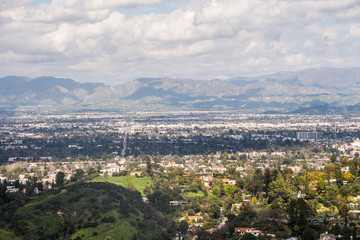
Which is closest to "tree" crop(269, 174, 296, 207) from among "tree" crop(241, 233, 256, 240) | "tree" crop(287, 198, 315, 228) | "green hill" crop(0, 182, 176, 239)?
"tree" crop(287, 198, 315, 228)

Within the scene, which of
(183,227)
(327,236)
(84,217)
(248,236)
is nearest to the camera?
(327,236)

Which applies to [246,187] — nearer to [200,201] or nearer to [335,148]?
[200,201]

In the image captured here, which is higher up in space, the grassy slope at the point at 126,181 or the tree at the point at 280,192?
the tree at the point at 280,192

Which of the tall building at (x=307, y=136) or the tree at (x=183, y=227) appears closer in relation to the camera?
the tree at (x=183, y=227)

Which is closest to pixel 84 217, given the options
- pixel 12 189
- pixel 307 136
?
pixel 12 189

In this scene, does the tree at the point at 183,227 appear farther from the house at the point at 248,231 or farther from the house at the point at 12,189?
the house at the point at 12,189

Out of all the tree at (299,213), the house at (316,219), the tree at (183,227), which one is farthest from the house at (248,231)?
the tree at (183,227)

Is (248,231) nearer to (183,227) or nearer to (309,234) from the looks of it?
(309,234)

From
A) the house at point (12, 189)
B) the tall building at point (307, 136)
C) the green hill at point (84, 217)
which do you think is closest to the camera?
the green hill at point (84, 217)

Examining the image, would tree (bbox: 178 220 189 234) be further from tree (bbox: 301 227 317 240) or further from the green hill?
tree (bbox: 301 227 317 240)
